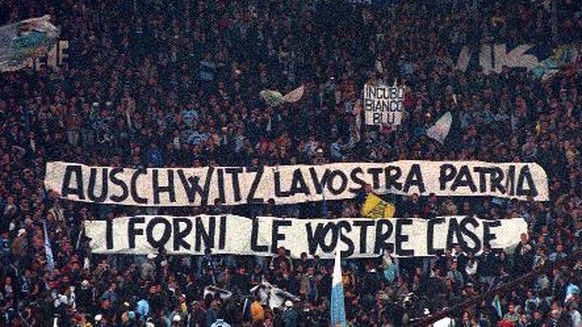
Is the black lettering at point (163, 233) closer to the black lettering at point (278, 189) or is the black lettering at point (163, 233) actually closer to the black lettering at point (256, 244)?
the black lettering at point (256, 244)

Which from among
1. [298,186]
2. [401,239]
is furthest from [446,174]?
[298,186]

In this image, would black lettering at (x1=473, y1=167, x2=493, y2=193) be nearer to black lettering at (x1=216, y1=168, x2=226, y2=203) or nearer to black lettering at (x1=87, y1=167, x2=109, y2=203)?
black lettering at (x1=216, y1=168, x2=226, y2=203)

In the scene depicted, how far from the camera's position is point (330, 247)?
672 inches

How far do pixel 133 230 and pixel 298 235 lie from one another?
1.96 meters

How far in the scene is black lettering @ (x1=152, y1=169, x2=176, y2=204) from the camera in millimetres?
17844

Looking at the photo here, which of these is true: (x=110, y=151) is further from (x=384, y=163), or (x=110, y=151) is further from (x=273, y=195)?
(x=384, y=163)

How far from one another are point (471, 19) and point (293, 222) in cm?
714

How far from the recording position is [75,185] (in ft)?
58.1

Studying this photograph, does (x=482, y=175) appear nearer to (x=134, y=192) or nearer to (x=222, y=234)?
(x=222, y=234)

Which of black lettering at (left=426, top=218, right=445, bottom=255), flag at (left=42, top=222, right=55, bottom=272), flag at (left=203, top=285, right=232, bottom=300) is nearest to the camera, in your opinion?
flag at (left=203, top=285, right=232, bottom=300)

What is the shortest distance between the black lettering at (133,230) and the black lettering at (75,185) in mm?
986

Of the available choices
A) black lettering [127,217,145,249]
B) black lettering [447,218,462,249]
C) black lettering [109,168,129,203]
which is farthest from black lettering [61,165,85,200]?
black lettering [447,218,462,249]

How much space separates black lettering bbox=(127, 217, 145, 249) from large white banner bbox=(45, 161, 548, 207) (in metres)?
0.77

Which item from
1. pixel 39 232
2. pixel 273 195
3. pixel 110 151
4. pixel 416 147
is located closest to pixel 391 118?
pixel 416 147
